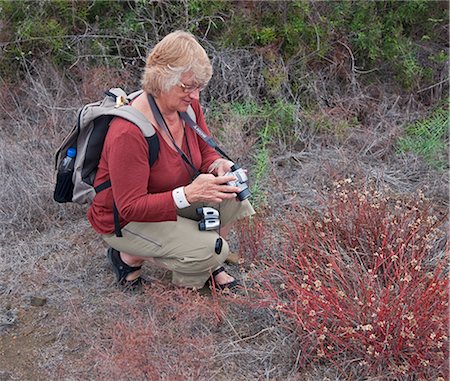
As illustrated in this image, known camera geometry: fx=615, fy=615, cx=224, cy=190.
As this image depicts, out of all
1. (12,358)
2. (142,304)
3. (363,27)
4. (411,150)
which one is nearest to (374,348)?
(142,304)

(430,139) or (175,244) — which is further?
(430,139)

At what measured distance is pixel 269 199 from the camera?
3.85m

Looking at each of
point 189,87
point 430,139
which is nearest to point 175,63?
point 189,87

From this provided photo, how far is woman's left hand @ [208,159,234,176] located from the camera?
9.97ft

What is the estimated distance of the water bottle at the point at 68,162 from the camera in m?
2.83

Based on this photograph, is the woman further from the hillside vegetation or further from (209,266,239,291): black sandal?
the hillside vegetation

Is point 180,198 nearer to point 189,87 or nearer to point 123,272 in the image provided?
point 189,87

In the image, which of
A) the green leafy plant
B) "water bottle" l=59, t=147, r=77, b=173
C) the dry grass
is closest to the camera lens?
the dry grass

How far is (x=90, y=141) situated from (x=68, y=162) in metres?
0.17

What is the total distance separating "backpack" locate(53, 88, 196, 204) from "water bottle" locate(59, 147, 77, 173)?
0.02 m

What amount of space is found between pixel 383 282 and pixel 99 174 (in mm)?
1445

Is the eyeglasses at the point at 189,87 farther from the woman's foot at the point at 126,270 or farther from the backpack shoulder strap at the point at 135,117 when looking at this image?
the woman's foot at the point at 126,270

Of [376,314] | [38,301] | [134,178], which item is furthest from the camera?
[38,301]

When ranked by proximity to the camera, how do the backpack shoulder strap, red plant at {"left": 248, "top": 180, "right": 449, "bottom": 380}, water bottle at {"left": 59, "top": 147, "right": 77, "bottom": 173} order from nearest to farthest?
red plant at {"left": 248, "top": 180, "right": 449, "bottom": 380} → the backpack shoulder strap → water bottle at {"left": 59, "top": 147, "right": 77, "bottom": 173}
